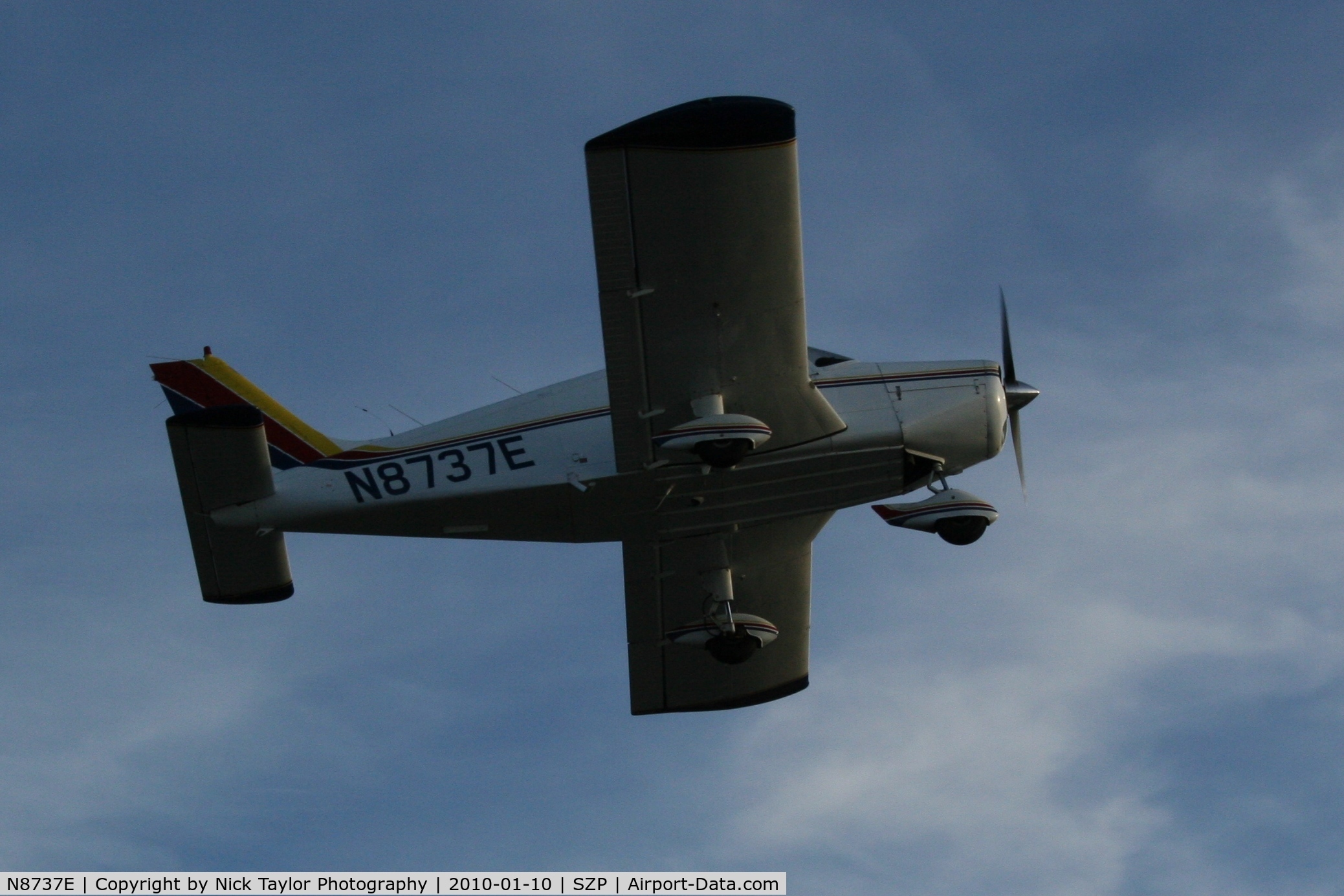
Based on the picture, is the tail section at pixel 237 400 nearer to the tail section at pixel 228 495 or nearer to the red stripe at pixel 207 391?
the red stripe at pixel 207 391

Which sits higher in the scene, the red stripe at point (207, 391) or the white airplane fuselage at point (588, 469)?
the red stripe at point (207, 391)

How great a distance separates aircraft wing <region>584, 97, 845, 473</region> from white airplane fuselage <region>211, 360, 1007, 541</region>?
0.50 meters

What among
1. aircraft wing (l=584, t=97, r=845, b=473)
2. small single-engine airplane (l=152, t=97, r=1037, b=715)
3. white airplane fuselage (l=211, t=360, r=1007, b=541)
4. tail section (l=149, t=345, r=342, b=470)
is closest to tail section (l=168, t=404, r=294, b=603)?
small single-engine airplane (l=152, t=97, r=1037, b=715)

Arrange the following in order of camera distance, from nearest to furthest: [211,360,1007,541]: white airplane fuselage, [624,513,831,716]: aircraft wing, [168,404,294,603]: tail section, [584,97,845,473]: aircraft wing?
[584,97,845,473]: aircraft wing < [168,404,294,603]: tail section < [211,360,1007,541]: white airplane fuselage < [624,513,831,716]: aircraft wing

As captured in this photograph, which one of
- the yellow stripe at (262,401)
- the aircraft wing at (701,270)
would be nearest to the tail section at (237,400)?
the yellow stripe at (262,401)

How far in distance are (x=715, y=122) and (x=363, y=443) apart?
19.5 ft

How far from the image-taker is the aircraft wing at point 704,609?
18875mm

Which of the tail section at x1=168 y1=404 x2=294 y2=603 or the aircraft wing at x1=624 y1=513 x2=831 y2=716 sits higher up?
the aircraft wing at x1=624 y1=513 x2=831 y2=716

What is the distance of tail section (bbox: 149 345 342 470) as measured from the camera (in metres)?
17.5

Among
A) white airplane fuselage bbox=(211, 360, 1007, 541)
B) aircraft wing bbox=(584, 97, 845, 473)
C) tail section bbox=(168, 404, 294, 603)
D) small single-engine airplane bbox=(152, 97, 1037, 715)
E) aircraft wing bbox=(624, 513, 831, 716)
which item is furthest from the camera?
aircraft wing bbox=(624, 513, 831, 716)

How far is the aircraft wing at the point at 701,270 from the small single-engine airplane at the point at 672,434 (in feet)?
0.07

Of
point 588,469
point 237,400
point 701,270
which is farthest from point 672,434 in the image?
point 237,400

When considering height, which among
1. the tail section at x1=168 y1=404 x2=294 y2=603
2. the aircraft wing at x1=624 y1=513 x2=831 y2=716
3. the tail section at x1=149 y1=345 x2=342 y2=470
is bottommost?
the tail section at x1=168 y1=404 x2=294 y2=603

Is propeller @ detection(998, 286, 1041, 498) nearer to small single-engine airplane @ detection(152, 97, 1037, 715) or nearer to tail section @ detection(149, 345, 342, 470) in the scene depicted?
small single-engine airplane @ detection(152, 97, 1037, 715)
